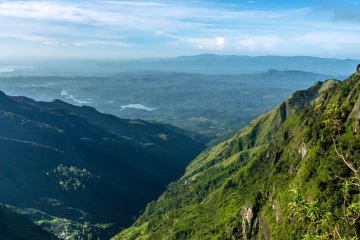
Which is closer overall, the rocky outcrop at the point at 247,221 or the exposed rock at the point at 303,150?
the rocky outcrop at the point at 247,221

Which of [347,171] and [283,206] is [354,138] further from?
[283,206]

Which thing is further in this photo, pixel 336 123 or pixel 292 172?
pixel 292 172

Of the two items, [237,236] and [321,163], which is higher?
[321,163]

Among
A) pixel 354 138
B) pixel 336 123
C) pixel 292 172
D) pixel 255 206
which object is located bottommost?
pixel 255 206

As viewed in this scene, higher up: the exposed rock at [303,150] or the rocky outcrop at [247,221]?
the exposed rock at [303,150]

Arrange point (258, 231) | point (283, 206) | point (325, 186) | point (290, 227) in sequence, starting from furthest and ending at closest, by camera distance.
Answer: point (258, 231) → point (283, 206) → point (290, 227) → point (325, 186)

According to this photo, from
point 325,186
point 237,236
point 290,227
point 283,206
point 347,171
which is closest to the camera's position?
point 347,171

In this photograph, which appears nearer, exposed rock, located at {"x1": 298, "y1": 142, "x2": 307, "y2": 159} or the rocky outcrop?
the rocky outcrop

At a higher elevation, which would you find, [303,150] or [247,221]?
[303,150]

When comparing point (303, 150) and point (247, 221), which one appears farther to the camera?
point (303, 150)

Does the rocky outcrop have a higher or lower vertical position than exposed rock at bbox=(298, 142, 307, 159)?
lower

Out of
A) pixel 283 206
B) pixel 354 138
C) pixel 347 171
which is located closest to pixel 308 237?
pixel 347 171
